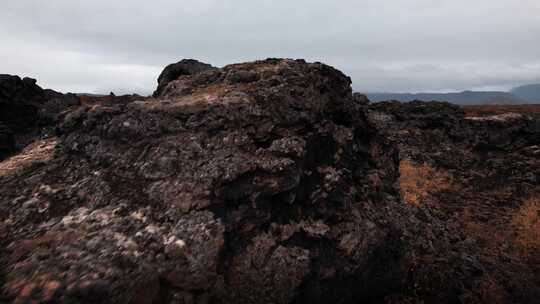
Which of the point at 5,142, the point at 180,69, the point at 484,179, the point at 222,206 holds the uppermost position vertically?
the point at 180,69

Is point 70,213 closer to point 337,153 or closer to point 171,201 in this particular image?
point 171,201

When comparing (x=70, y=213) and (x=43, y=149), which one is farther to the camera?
(x=43, y=149)

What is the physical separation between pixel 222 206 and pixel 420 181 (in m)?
27.1

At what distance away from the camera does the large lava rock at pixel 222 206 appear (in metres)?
9.45

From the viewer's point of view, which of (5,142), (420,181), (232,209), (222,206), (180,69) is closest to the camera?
(222,206)

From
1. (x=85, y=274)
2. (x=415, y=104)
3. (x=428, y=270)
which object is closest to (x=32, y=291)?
(x=85, y=274)

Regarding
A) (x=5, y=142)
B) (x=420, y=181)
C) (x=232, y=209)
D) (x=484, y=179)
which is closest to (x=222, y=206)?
(x=232, y=209)

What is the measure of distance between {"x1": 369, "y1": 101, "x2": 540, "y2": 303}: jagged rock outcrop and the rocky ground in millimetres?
286

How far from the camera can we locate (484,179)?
34219 mm

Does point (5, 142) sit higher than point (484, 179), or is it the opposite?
point (5, 142)

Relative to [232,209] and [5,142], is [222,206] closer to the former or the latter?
[232,209]

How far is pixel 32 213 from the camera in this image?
34.3 feet

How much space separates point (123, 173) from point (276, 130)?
525 cm

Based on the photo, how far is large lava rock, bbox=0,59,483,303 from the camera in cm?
945
